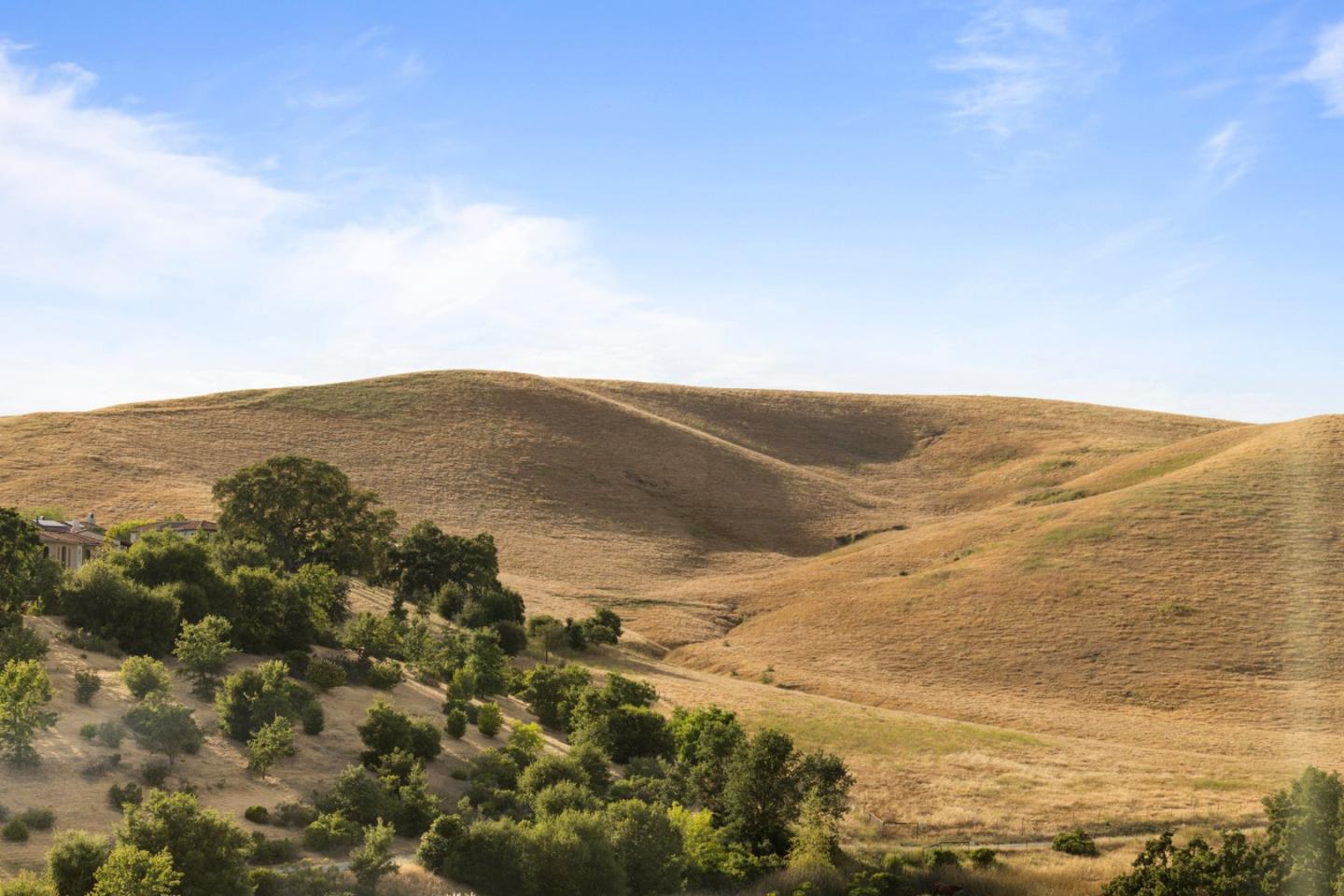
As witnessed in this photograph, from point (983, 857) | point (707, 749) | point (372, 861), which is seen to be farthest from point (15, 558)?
point (983, 857)

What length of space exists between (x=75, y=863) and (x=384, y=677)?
855 inches

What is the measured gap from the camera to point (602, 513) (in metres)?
117

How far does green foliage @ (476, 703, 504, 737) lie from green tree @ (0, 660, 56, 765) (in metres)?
16.6

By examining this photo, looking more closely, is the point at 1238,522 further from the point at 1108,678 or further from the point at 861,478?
the point at 861,478

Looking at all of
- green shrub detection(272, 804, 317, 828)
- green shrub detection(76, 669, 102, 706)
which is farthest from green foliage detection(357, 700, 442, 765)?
green shrub detection(76, 669, 102, 706)

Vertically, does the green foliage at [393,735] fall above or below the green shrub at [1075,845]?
above

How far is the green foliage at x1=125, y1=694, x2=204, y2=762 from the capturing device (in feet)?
117

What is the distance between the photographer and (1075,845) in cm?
4078

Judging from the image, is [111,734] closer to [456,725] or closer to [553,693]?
[456,725]

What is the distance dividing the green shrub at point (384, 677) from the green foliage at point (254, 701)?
6.52 m

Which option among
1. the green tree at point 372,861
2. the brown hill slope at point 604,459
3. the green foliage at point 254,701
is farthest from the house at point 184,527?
the green tree at point 372,861

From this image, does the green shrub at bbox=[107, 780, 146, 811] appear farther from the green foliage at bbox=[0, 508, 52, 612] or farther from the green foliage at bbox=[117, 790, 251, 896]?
the green foliage at bbox=[0, 508, 52, 612]

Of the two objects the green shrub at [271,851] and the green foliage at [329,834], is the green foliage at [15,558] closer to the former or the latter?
the green shrub at [271,851]

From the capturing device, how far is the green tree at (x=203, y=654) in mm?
41969
